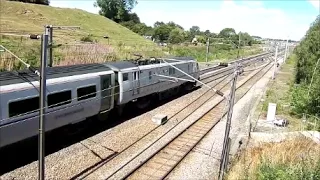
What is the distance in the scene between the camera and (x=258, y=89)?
125 ft

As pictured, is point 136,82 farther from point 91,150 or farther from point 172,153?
point 91,150

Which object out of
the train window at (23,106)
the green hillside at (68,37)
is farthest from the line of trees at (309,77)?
the train window at (23,106)

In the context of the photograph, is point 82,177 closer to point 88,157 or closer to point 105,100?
point 88,157

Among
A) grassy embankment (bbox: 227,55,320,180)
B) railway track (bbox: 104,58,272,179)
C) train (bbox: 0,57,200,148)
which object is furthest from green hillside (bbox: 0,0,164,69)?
grassy embankment (bbox: 227,55,320,180)

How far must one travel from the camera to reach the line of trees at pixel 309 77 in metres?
24.5

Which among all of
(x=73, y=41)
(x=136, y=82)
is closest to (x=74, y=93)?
(x=136, y=82)

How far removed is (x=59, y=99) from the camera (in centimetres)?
1507

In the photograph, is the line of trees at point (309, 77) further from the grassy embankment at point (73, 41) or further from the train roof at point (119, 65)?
the grassy embankment at point (73, 41)

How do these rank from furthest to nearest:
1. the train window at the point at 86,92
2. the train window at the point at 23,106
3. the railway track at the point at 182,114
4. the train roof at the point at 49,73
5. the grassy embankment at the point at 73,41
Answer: the grassy embankment at the point at 73,41, the train window at the point at 86,92, the railway track at the point at 182,114, the train roof at the point at 49,73, the train window at the point at 23,106

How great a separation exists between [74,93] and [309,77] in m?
24.3

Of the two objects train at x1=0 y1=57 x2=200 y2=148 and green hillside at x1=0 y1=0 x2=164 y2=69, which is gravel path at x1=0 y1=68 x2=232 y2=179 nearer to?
train at x1=0 y1=57 x2=200 y2=148

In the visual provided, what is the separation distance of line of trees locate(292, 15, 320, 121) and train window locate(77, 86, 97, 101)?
14.5 meters

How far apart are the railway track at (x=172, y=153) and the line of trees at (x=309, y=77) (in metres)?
6.47

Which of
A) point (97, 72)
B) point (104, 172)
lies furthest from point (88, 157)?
point (97, 72)
